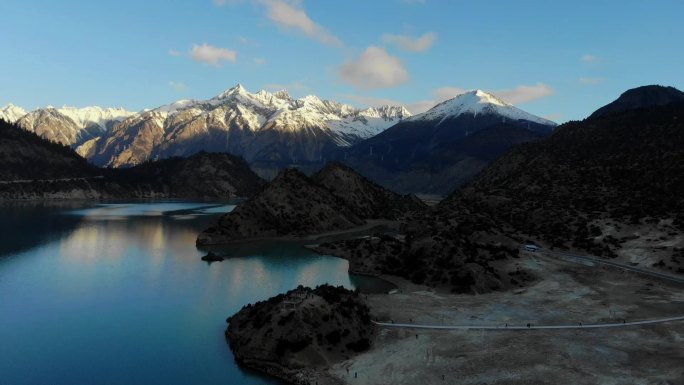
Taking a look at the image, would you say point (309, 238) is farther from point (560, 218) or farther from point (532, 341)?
point (532, 341)

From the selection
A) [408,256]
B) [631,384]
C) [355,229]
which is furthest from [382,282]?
[355,229]

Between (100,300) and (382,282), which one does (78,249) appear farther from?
(382,282)

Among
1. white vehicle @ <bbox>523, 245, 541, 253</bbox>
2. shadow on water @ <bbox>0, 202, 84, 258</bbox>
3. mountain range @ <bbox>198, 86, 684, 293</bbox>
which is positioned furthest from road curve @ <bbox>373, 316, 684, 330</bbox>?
shadow on water @ <bbox>0, 202, 84, 258</bbox>

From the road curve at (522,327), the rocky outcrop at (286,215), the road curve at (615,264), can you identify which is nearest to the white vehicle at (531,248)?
the road curve at (615,264)

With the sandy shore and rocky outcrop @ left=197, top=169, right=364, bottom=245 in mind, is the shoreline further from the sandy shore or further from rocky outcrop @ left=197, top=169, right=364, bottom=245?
the sandy shore

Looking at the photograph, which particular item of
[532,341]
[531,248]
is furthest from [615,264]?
[532,341]

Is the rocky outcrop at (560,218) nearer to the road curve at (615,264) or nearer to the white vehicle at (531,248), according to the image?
the road curve at (615,264)
